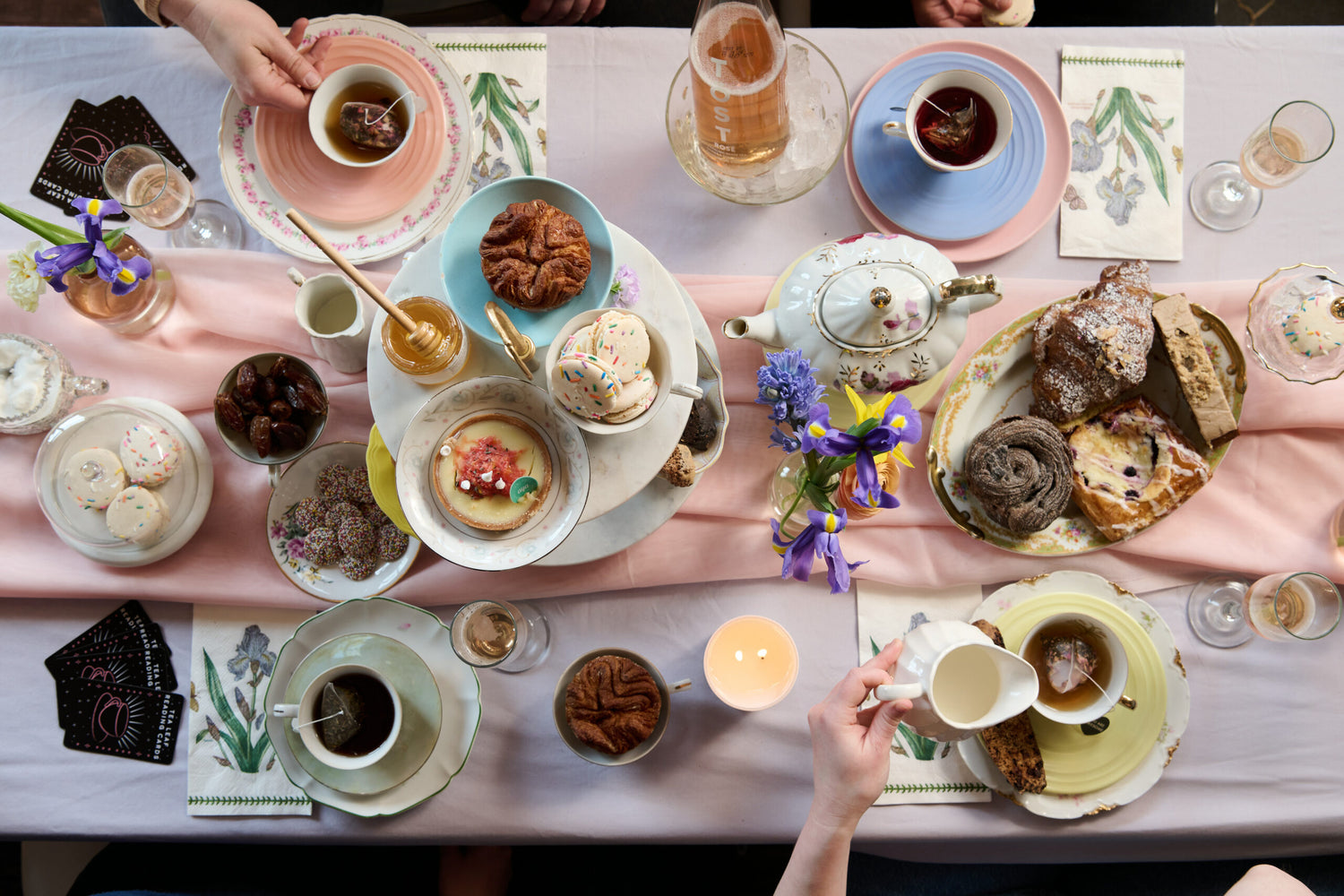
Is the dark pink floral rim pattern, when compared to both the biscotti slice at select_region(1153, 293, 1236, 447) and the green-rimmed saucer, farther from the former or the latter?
the biscotti slice at select_region(1153, 293, 1236, 447)

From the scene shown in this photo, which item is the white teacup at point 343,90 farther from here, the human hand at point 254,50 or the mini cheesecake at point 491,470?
the mini cheesecake at point 491,470

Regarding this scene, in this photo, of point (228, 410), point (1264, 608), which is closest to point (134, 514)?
point (228, 410)

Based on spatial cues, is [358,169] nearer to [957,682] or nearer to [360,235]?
[360,235]

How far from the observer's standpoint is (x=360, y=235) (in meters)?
1.33

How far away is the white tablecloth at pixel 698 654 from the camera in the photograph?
1.29 m

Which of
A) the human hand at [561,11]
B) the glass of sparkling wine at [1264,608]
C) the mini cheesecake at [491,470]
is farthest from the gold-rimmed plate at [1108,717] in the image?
the human hand at [561,11]

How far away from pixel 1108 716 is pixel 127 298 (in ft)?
5.86

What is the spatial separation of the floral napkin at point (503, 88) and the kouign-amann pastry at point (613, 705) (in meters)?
0.90

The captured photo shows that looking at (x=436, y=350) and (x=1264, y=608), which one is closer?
(x=436, y=350)

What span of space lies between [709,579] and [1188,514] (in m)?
0.84

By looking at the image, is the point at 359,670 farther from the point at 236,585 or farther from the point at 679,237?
the point at 679,237

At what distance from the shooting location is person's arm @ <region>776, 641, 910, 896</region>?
1127mm

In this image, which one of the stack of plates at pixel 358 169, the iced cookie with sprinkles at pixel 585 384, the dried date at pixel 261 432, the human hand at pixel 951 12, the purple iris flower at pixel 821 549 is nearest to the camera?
the iced cookie with sprinkles at pixel 585 384

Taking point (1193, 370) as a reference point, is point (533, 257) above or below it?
above
